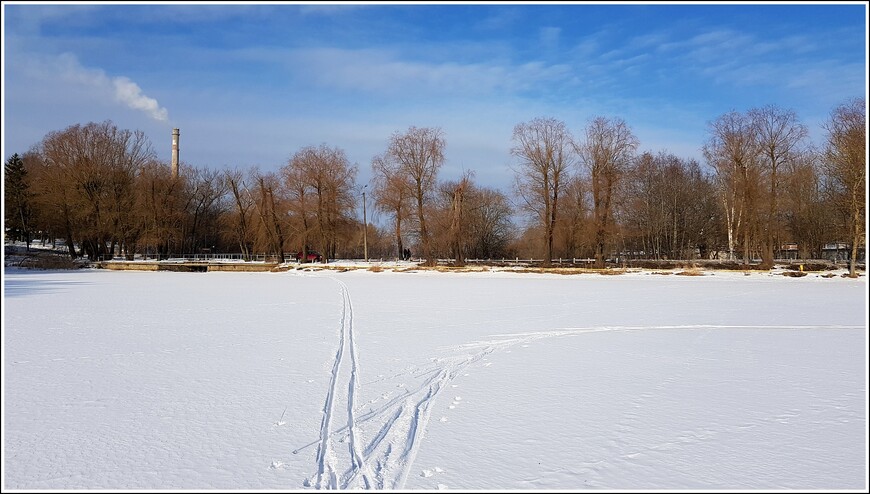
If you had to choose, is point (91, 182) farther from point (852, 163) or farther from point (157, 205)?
point (852, 163)

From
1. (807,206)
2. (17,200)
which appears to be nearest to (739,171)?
(807,206)

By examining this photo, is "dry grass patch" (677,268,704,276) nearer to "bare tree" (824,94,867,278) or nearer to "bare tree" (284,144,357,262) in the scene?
"bare tree" (824,94,867,278)

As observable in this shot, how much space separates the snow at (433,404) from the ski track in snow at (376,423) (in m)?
0.03

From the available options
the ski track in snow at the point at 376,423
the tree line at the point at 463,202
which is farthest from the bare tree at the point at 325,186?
the ski track in snow at the point at 376,423

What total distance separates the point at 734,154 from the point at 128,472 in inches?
1845

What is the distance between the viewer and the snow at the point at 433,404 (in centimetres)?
495

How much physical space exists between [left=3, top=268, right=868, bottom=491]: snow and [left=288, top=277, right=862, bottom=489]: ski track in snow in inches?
1.2

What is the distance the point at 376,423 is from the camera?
20.4 feet

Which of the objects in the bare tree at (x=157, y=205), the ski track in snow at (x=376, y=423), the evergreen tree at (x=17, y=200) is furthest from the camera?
the bare tree at (x=157, y=205)

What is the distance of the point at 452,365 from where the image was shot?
9359mm

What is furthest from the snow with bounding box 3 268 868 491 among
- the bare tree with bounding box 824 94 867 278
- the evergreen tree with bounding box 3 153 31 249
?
the evergreen tree with bounding box 3 153 31 249

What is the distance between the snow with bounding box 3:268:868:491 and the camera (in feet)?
16.3

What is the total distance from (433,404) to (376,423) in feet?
3.28

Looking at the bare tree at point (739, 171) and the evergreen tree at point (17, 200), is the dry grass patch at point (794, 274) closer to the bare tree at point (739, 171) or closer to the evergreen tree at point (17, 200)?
the bare tree at point (739, 171)
